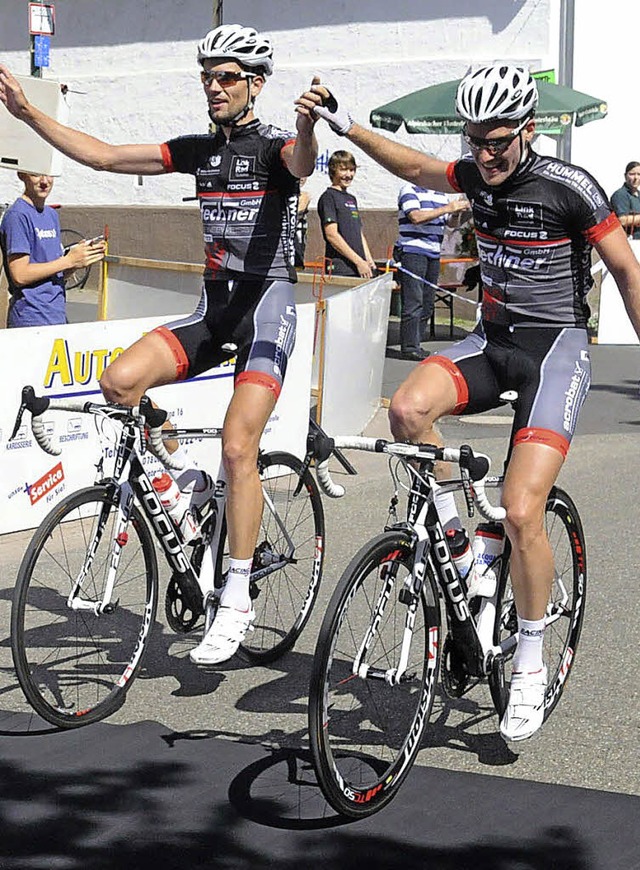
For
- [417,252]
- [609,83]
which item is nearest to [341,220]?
[417,252]

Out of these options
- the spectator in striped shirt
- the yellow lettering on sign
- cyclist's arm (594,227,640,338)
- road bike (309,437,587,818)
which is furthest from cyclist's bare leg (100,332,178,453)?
the spectator in striped shirt

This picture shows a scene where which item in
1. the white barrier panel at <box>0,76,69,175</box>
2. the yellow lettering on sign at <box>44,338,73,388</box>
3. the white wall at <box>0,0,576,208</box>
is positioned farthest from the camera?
the white wall at <box>0,0,576,208</box>

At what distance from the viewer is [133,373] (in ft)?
17.8

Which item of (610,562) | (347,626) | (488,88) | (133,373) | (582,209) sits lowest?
(610,562)

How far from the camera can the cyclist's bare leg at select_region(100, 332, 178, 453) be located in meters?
5.40

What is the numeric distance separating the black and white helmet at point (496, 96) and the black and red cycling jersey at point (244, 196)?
1.09 metres

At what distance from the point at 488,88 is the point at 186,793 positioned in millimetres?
2482

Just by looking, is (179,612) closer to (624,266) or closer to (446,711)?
(446,711)

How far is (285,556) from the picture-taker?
597 cm

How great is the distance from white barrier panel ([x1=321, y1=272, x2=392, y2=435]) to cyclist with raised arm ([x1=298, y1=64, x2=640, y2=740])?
17.7 ft

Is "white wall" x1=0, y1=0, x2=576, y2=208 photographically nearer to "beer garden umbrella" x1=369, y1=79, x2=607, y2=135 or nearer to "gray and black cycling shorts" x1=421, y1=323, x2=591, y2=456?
"beer garden umbrella" x1=369, y1=79, x2=607, y2=135

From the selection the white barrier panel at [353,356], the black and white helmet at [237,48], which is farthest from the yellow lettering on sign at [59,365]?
the black and white helmet at [237,48]

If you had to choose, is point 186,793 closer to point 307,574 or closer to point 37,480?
point 307,574

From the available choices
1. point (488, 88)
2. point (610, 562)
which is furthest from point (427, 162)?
point (610, 562)
